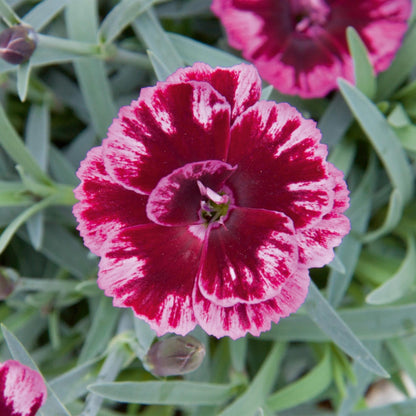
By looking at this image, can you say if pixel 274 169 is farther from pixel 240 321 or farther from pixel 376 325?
pixel 376 325

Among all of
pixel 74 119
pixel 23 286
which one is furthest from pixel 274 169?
pixel 74 119

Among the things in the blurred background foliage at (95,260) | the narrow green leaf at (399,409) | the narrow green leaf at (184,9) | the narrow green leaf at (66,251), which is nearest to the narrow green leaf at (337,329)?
the blurred background foliage at (95,260)

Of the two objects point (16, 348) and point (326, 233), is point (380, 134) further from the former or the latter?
point (16, 348)

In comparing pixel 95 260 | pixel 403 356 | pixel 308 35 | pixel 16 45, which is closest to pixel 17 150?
pixel 16 45

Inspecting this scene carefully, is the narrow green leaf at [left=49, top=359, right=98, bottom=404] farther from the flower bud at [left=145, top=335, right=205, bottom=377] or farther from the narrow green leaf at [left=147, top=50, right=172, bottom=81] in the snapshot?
the narrow green leaf at [left=147, top=50, right=172, bottom=81]

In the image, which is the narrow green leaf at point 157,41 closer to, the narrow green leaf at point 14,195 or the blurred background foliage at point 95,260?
the blurred background foliage at point 95,260
